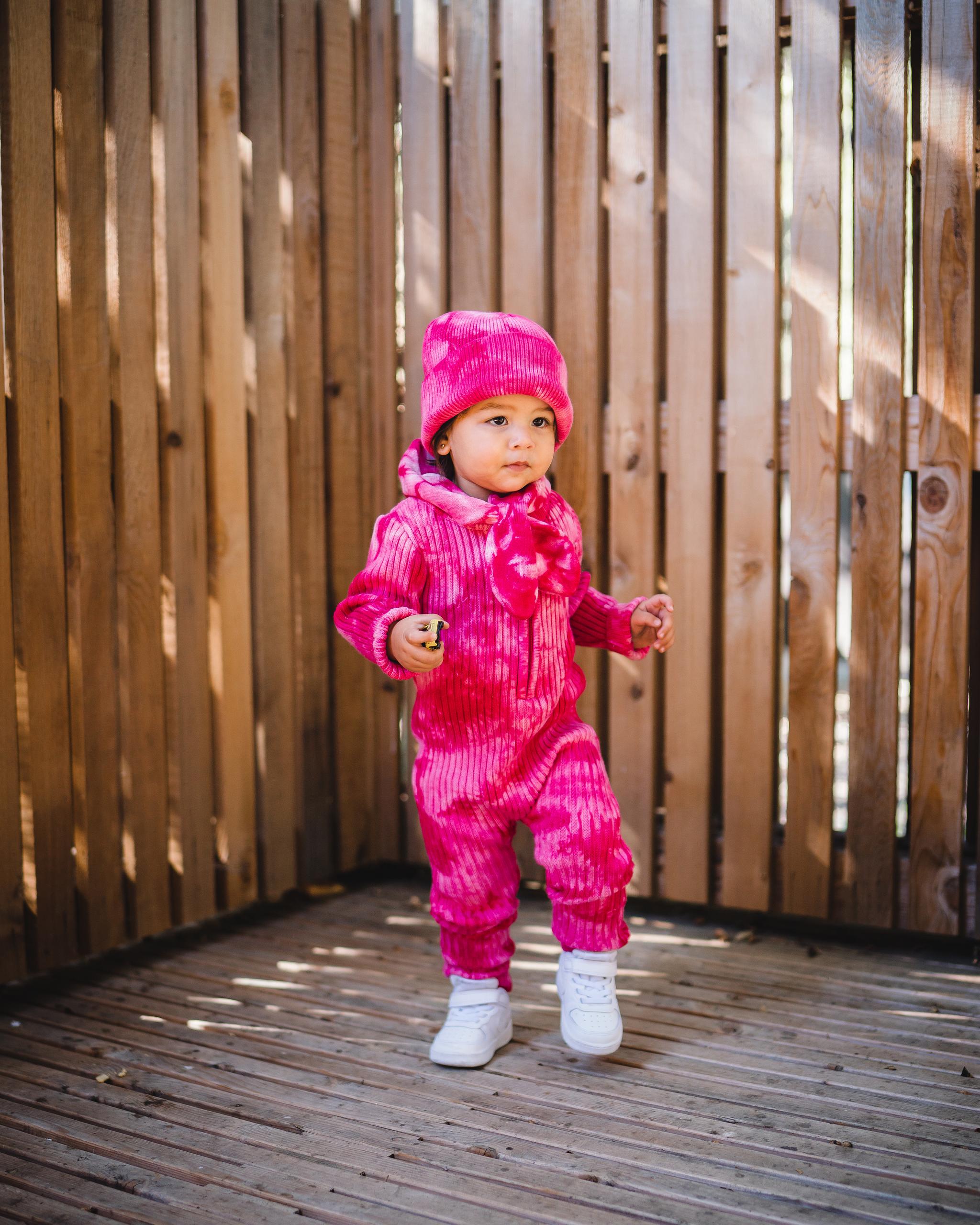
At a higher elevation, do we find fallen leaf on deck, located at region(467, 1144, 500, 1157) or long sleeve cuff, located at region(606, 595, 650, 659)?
long sleeve cuff, located at region(606, 595, 650, 659)

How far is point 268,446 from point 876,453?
161 cm

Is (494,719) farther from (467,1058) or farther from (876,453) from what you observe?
(876,453)

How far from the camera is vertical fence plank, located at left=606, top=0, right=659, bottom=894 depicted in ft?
9.68

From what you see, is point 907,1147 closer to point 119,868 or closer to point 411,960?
point 411,960

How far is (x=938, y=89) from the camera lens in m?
2.65

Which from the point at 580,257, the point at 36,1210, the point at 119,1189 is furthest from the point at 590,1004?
the point at 580,257

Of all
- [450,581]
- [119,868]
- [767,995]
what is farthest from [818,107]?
[119,868]

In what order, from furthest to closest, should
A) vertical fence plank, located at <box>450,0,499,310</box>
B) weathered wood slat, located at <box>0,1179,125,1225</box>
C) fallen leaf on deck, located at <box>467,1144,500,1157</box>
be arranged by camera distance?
vertical fence plank, located at <box>450,0,499,310</box> < fallen leaf on deck, located at <box>467,1144,500,1157</box> < weathered wood slat, located at <box>0,1179,125,1225</box>

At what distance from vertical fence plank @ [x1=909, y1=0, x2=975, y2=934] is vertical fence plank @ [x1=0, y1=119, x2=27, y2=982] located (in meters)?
2.12

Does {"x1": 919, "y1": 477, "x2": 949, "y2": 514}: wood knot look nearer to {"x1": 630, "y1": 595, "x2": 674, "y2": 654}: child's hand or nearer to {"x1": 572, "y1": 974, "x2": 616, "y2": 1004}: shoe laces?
{"x1": 630, "y1": 595, "x2": 674, "y2": 654}: child's hand

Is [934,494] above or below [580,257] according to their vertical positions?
below

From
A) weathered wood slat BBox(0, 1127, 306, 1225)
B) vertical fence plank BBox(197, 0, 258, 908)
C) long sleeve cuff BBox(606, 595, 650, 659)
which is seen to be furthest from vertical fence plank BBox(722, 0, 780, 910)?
weathered wood slat BBox(0, 1127, 306, 1225)

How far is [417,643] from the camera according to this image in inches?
79.4

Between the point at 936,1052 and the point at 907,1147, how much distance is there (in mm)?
421
